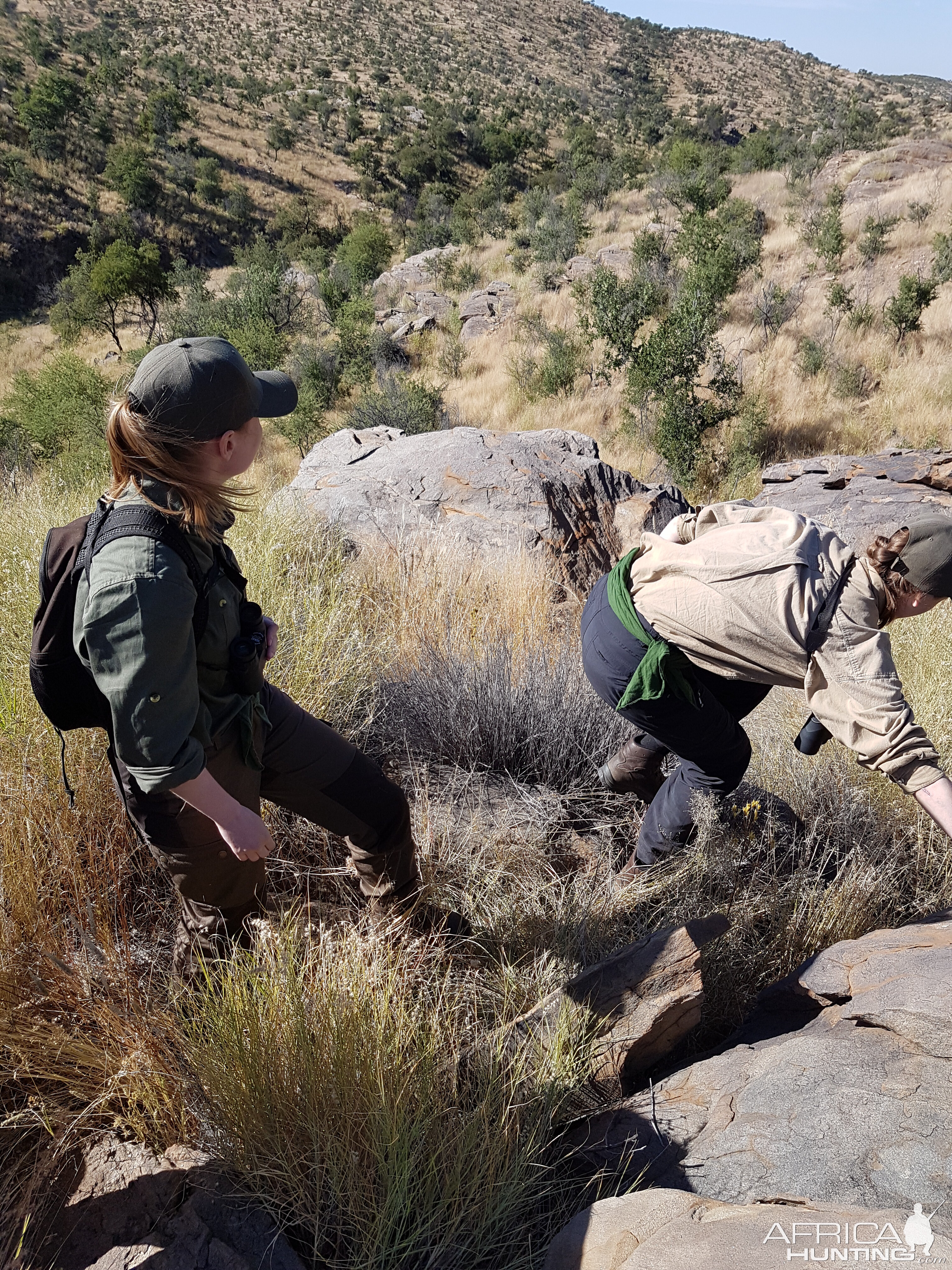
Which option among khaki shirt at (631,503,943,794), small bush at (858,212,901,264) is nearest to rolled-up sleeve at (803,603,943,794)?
khaki shirt at (631,503,943,794)

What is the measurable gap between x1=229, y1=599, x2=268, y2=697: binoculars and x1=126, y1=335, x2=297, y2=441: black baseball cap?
16.0 inches

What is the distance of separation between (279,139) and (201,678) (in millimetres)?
42185

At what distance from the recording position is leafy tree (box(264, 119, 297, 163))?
35.5 metres

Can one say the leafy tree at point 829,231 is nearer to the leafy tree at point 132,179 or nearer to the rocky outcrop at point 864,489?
the rocky outcrop at point 864,489

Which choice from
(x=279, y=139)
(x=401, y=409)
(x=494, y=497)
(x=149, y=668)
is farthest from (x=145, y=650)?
(x=279, y=139)

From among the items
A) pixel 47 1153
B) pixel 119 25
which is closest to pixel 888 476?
pixel 47 1153

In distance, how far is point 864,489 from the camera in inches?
270

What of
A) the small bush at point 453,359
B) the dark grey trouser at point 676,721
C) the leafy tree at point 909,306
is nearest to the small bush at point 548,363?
the small bush at point 453,359

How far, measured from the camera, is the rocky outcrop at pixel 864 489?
6.29 m

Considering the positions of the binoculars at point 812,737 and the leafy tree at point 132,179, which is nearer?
the binoculars at point 812,737

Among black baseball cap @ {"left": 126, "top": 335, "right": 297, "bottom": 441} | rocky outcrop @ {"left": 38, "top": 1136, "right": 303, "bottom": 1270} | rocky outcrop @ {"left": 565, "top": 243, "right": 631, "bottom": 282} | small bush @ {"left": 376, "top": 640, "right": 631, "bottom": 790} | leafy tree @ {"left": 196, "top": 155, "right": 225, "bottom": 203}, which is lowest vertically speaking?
rocky outcrop @ {"left": 38, "top": 1136, "right": 303, "bottom": 1270}

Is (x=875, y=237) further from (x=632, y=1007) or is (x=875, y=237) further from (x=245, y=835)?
(x=245, y=835)

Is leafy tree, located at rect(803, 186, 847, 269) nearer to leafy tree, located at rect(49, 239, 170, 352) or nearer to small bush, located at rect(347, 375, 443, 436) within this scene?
small bush, located at rect(347, 375, 443, 436)

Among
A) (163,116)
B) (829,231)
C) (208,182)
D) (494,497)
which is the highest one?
(163,116)
